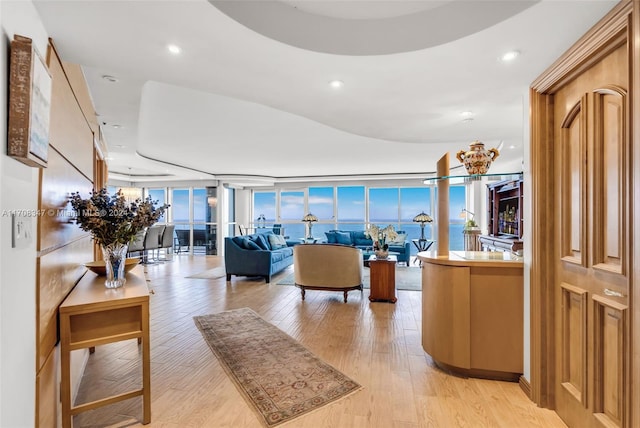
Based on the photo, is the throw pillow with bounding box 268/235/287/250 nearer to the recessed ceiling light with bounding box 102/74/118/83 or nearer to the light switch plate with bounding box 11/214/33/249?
the recessed ceiling light with bounding box 102/74/118/83

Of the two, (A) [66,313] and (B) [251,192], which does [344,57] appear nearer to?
(A) [66,313]

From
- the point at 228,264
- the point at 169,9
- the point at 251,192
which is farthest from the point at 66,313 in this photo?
the point at 251,192

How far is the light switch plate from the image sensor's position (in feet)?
3.97

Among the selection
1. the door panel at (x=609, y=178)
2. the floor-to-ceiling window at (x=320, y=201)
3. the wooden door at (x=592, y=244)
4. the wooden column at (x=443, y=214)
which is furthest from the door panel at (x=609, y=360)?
the floor-to-ceiling window at (x=320, y=201)

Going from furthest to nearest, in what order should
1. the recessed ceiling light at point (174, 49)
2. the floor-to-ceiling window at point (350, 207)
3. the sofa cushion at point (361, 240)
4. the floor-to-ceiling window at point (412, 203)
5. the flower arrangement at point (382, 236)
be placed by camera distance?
the floor-to-ceiling window at point (350, 207) < the floor-to-ceiling window at point (412, 203) < the sofa cushion at point (361, 240) < the flower arrangement at point (382, 236) < the recessed ceiling light at point (174, 49)

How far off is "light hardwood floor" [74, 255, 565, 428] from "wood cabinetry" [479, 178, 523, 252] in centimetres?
290

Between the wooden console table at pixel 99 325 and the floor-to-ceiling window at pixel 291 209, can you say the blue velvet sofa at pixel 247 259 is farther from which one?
the floor-to-ceiling window at pixel 291 209

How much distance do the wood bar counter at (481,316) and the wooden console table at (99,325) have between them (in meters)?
2.19

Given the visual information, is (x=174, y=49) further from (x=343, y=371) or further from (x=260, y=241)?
(x=260, y=241)

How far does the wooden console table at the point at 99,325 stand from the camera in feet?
5.76

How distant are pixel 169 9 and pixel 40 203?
1.13 m

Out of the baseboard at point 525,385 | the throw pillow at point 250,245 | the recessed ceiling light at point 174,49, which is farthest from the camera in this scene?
the throw pillow at point 250,245

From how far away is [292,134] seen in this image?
16.3 ft

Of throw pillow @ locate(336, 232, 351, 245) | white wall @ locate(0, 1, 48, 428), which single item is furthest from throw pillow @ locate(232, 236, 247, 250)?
white wall @ locate(0, 1, 48, 428)
